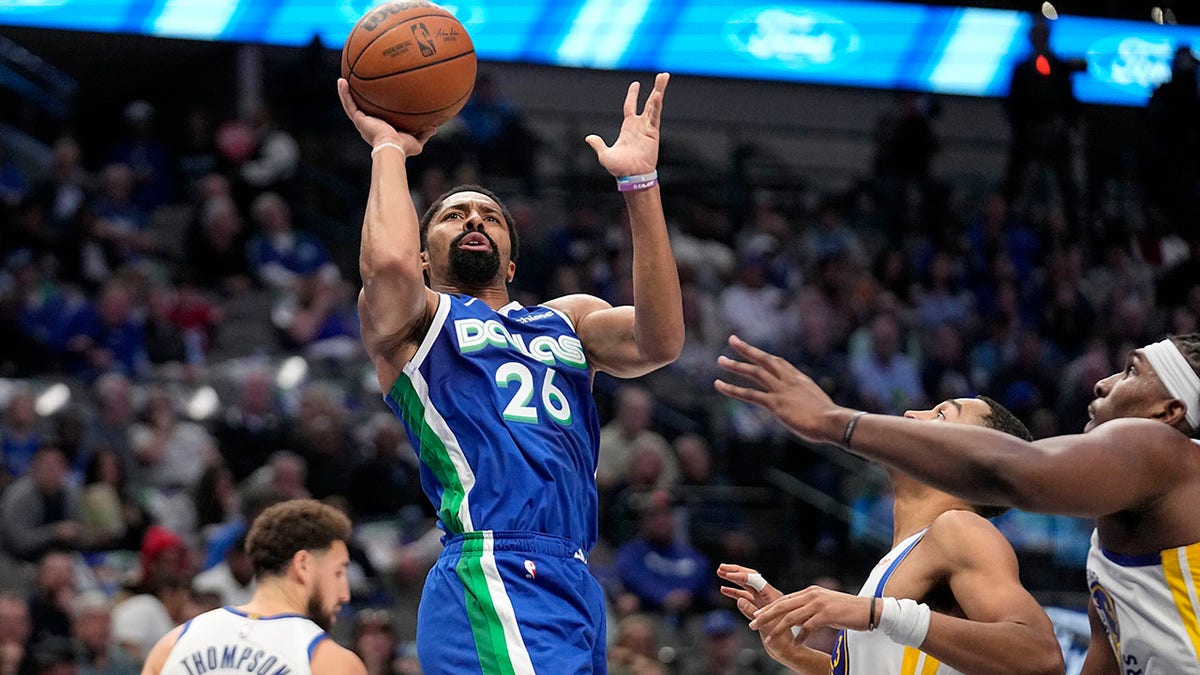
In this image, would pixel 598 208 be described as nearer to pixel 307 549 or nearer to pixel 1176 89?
pixel 1176 89

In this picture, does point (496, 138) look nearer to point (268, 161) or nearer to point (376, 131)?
point (268, 161)

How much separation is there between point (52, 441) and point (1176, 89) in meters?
9.58

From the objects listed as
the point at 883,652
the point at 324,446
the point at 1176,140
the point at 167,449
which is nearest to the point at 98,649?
the point at 167,449

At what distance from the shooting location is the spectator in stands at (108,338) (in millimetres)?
11578

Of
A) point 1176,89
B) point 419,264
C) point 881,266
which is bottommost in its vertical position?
point 881,266

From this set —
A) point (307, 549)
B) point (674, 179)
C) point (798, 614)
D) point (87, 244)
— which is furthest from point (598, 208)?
point (798, 614)

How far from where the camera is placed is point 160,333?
1182 centimetres

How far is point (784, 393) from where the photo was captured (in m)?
3.21

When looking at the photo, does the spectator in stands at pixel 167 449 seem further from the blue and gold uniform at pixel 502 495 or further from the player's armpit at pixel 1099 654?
the player's armpit at pixel 1099 654

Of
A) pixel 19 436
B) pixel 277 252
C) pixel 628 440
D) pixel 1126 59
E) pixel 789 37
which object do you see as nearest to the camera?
pixel 19 436

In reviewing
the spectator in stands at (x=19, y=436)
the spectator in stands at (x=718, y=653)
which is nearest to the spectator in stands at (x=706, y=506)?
the spectator in stands at (x=718, y=653)

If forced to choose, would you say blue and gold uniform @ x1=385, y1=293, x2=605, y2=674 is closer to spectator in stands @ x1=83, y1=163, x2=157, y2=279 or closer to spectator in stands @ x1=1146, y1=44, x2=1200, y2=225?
spectator in stands @ x1=83, y1=163, x2=157, y2=279

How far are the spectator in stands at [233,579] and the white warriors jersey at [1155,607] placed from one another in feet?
18.8

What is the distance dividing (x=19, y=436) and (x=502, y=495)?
7171 mm
